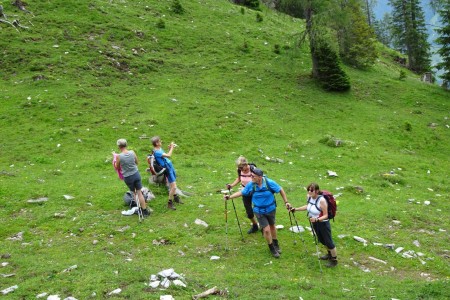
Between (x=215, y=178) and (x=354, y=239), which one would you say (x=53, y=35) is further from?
(x=354, y=239)

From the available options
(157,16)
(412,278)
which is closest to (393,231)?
(412,278)

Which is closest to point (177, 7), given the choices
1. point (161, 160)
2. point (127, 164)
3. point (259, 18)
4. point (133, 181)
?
point (259, 18)

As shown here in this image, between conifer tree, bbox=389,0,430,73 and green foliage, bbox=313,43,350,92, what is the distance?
28.1m

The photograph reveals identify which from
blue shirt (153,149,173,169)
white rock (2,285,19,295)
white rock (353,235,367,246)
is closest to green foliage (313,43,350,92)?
white rock (353,235,367,246)

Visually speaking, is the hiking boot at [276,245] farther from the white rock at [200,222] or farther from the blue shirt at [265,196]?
the white rock at [200,222]

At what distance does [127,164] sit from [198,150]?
29.9ft

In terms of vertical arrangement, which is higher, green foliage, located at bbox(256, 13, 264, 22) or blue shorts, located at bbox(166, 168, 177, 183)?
green foliage, located at bbox(256, 13, 264, 22)

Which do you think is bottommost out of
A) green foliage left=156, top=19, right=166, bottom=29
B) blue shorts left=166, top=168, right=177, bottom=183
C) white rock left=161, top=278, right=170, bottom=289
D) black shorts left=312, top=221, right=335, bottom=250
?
white rock left=161, top=278, right=170, bottom=289

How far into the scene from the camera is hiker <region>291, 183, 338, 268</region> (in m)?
10.7

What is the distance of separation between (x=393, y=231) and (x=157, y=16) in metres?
32.5

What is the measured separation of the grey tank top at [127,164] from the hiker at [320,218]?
601 cm

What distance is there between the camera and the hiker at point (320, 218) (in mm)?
10727

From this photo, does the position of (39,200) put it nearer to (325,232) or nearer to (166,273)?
(166,273)

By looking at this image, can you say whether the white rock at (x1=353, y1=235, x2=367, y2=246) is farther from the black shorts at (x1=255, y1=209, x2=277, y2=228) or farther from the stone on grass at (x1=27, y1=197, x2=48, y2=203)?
the stone on grass at (x1=27, y1=197, x2=48, y2=203)
